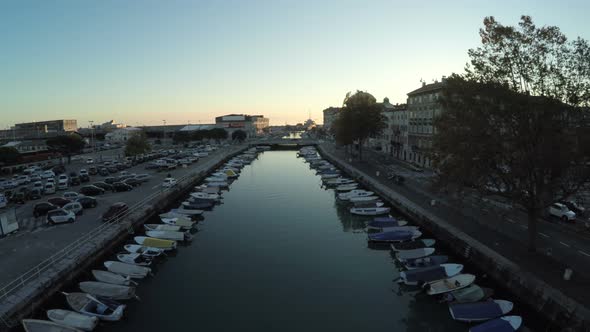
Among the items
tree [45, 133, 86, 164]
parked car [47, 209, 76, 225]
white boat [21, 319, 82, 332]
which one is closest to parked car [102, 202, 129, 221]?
parked car [47, 209, 76, 225]

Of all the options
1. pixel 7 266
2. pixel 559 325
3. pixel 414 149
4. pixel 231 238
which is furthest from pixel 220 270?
pixel 414 149

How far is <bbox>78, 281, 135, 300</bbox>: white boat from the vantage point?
23562 millimetres

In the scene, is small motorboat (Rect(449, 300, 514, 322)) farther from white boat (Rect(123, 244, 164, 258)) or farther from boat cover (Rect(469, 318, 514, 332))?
white boat (Rect(123, 244, 164, 258))

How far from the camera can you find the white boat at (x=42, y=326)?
18719 mm

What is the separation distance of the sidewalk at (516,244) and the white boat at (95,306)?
83.9 feet

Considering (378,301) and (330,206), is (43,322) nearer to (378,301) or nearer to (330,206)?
(378,301)

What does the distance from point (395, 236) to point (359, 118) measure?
54.4 metres

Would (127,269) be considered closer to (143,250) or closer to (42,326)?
(143,250)

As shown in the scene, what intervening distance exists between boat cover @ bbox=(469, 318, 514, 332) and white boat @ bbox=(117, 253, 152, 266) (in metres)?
24.7

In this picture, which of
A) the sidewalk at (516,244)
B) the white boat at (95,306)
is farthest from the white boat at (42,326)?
the sidewalk at (516,244)

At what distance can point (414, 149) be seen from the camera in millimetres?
78562

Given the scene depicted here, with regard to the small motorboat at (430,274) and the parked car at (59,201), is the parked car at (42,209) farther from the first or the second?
the small motorboat at (430,274)

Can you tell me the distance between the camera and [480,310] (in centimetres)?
2100

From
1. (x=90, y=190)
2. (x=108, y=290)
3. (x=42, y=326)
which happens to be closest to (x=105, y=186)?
(x=90, y=190)
